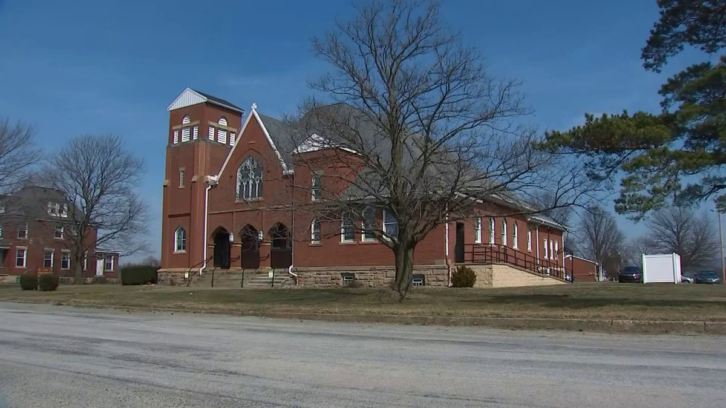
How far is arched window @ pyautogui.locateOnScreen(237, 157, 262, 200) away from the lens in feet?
128

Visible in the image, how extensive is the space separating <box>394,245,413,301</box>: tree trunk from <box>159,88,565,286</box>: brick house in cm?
673

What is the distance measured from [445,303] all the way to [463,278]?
983 cm

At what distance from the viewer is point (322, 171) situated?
22.8m

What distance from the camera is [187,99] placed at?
4556 centimetres

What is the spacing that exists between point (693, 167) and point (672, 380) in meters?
8.99

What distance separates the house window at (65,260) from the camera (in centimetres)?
7188

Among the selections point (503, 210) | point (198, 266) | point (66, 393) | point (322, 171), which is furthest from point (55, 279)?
point (66, 393)

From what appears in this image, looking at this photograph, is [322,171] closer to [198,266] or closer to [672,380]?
[672,380]

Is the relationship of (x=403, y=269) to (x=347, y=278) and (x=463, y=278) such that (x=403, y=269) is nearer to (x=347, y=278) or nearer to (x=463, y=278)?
(x=463, y=278)

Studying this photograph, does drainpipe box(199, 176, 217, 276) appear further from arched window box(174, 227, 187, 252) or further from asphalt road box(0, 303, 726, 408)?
asphalt road box(0, 303, 726, 408)

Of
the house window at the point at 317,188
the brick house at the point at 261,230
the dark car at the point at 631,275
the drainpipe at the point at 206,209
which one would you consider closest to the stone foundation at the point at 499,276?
the brick house at the point at 261,230

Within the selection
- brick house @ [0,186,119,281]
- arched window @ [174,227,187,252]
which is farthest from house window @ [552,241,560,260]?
brick house @ [0,186,119,281]

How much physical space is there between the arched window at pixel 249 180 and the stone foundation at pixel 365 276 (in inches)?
258

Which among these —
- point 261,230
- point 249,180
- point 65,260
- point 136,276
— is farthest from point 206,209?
point 65,260
